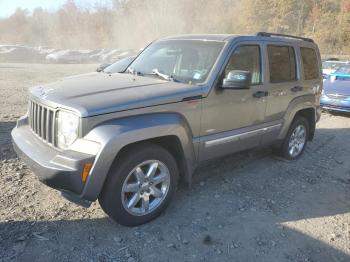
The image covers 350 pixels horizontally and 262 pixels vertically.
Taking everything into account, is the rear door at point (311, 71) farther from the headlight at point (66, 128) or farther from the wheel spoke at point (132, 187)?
the headlight at point (66, 128)

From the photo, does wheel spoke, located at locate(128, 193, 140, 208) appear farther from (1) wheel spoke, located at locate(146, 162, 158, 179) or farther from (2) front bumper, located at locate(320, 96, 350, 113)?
(2) front bumper, located at locate(320, 96, 350, 113)

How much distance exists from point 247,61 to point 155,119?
1.71 meters

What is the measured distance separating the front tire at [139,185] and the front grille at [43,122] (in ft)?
2.29

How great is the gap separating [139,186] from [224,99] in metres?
1.41

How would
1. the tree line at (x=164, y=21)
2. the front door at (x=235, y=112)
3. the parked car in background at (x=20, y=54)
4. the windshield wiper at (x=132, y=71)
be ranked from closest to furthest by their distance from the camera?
the front door at (x=235, y=112)
the windshield wiper at (x=132, y=71)
the parked car in background at (x=20, y=54)
the tree line at (x=164, y=21)

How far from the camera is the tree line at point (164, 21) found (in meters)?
39.5

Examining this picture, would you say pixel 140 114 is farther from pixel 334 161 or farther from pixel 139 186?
pixel 334 161

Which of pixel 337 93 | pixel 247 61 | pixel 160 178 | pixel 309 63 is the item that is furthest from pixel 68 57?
pixel 160 178

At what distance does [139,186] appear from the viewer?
11.6 feet

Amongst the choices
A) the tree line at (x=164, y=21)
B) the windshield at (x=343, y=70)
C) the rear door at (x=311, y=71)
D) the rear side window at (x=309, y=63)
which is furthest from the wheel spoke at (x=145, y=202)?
the tree line at (x=164, y=21)

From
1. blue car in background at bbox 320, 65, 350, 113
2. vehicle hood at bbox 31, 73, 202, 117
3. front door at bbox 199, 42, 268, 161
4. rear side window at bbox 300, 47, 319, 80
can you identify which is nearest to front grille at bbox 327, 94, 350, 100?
blue car in background at bbox 320, 65, 350, 113

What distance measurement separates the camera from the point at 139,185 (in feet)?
11.6

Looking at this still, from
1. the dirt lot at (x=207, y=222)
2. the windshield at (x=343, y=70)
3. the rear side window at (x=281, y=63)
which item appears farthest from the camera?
the windshield at (x=343, y=70)

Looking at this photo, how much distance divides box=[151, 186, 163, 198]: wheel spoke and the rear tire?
2630mm
